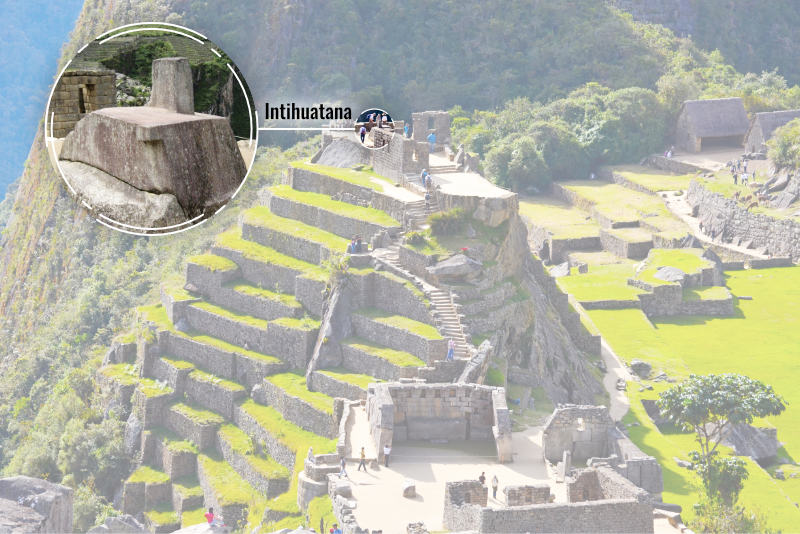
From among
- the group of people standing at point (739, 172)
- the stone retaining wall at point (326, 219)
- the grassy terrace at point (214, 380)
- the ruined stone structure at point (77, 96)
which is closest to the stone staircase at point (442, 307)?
the stone retaining wall at point (326, 219)

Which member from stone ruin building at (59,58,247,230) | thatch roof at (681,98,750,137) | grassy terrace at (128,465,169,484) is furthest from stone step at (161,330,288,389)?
thatch roof at (681,98,750,137)

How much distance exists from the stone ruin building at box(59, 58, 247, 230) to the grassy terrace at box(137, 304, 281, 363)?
2622cm

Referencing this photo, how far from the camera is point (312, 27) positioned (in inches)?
5202

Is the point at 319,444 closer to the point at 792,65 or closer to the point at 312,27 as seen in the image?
the point at 312,27

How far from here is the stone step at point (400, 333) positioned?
190 ft

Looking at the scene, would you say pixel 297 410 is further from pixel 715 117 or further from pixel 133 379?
pixel 715 117

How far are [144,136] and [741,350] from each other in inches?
1923

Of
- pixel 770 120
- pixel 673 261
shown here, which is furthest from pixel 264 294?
pixel 770 120

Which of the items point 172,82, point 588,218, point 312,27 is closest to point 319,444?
point 172,82

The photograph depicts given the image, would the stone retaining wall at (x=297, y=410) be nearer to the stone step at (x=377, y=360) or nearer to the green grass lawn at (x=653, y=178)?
the stone step at (x=377, y=360)

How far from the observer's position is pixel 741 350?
78.4 metres

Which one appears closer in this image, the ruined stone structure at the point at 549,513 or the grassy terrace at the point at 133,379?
the ruined stone structure at the point at 549,513

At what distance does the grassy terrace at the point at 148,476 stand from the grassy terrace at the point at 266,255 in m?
9.37

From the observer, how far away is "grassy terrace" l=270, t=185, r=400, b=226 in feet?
217
